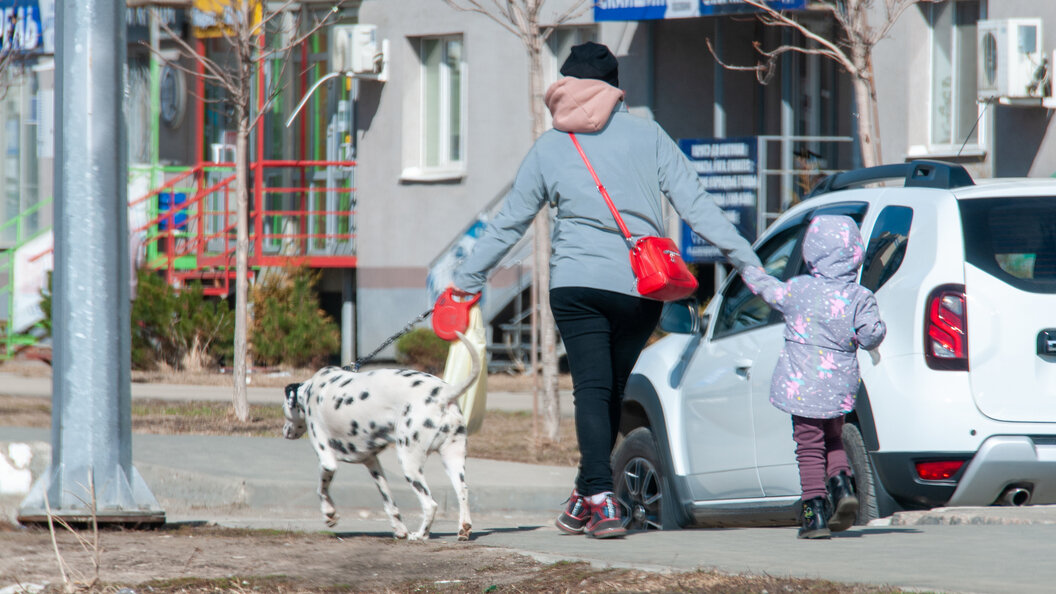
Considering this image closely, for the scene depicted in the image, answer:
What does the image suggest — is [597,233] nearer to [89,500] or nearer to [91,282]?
[91,282]

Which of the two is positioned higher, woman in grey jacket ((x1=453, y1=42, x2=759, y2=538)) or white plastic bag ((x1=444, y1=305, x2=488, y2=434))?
woman in grey jacket ((x1=453, y1=42, x2=759, y2=538))

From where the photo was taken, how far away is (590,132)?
20.3 ft

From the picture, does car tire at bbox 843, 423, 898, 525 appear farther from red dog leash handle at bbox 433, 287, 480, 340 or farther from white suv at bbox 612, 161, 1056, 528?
red dog leash handle at bbox 433, 287, 480, 340

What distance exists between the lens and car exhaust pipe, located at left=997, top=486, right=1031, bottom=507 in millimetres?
5691

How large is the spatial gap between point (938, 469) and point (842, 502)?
0.41m

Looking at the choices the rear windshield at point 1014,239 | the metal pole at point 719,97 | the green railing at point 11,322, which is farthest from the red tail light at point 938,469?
the green railing at point 11,322

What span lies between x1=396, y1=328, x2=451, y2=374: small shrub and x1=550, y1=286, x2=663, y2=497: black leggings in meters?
12.3

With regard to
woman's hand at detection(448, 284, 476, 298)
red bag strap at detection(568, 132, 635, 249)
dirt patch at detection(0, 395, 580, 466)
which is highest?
red bag strap at detection(568, 132, 635, 249)

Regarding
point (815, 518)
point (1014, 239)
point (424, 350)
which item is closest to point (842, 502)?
point (815, 518)

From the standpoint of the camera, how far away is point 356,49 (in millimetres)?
20828

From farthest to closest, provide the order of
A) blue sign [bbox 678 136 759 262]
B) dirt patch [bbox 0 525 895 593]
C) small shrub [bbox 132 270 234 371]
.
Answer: small shrub [bbox 132 270 234 371], blue sign [bbox 678 136 759 262], dirt patch [bbox 0 525 895 593]

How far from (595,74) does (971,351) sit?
76.5 inches

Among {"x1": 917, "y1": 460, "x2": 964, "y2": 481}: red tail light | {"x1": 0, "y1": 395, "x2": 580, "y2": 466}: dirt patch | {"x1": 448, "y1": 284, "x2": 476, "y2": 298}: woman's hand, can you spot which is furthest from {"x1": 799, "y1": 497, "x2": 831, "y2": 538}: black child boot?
{"x1": 0, "y1": 395, "x2": 580, "y2": 466}: dirt patch

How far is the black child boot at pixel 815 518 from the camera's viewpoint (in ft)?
18.7
